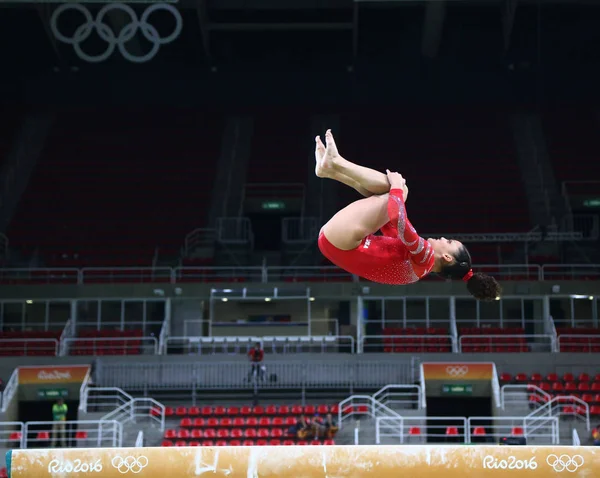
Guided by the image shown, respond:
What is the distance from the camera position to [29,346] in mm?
24828

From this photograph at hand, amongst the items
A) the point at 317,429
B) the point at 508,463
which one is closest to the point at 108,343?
the point at 317,429

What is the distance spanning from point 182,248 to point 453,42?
1330 cm

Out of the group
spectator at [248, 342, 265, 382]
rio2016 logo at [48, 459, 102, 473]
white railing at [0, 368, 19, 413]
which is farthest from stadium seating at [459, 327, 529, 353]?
rio2016 logo at [48, 459, 102, 473]

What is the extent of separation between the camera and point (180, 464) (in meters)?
9.30

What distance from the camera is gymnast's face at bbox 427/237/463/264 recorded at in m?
6.96

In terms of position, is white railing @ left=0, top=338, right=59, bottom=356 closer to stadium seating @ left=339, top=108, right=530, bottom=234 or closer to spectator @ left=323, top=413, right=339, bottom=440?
spectator @ left=323, top=413, right=339, bottom=440

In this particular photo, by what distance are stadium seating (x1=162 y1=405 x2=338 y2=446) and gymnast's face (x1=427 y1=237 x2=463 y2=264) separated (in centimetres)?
1329

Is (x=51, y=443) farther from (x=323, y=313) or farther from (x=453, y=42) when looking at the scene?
(x=453, y=42)

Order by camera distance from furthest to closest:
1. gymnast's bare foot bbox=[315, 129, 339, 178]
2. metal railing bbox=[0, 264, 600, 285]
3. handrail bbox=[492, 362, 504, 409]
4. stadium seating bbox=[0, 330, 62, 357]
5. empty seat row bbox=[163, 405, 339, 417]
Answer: metal railing bbox=[0, 264, 600, 285], stadium seating bbox=[0, 330, 62, 357], handrail bbox=[492, 362, 504, 409], empty seat row bbox=[163, 405, 339, 417], gymnast's bare foot bbox=[315, 129, 339, 178]

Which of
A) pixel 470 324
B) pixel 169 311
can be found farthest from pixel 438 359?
pixel 169 311

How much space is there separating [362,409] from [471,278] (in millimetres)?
15840

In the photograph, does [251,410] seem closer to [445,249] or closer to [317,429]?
[317,429]

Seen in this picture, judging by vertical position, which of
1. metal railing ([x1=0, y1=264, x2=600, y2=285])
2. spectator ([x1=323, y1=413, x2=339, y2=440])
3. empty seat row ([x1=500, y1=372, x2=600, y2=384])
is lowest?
spectator ([x1=323, y1=413, x2=339, y2=440])

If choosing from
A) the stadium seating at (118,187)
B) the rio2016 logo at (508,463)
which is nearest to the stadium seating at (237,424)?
the stadium seating at (118,187)
